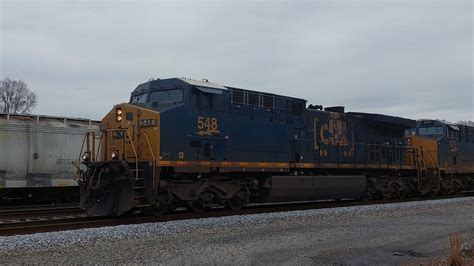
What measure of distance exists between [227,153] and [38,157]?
843 cm

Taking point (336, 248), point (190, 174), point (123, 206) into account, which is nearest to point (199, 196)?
point (190, 174)

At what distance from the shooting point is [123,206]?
1129cm

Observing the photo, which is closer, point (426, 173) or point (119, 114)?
point (119, 114)

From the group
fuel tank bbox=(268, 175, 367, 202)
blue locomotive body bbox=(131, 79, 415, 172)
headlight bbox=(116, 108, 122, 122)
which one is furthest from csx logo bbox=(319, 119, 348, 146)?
headlight bbox=(116, 108, 122, 122)

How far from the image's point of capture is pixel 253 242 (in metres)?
8.24

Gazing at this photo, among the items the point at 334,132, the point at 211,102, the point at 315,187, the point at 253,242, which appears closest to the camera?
the point at 253,242

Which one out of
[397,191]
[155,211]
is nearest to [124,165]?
[155,211]

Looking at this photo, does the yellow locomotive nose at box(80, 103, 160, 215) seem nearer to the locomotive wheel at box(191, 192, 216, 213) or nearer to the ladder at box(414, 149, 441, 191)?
the locomotive wheel at box(191, 192, 216, 213)

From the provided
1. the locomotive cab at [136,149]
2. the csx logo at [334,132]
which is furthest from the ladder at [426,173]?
the locomotive cab at [136,149]

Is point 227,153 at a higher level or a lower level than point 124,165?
higher

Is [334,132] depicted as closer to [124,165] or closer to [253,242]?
[124,165]

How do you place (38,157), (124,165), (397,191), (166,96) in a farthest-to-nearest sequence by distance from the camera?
1. (397,191)
2. (38,157)
3. (166,96)
4. (124,165)

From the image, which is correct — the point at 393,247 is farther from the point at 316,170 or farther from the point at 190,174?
the point at 316,170

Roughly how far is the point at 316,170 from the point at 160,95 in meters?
6.37
